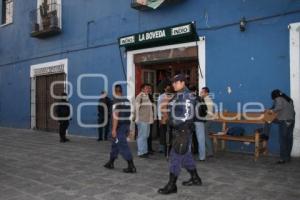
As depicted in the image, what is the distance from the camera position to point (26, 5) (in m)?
17.1

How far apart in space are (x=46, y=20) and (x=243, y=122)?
9.46 m

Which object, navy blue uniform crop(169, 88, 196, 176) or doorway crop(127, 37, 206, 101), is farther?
doorway crop(127, 37, 206, 101)

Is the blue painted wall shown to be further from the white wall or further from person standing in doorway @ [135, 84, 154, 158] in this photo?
person standing in doorway @ [135, 84, 154, 158]

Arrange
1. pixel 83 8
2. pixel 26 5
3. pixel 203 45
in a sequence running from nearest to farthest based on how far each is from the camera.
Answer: pixel 203 45 → pixel 83 8 → pixel 26 5

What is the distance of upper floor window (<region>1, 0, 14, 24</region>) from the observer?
1869cm

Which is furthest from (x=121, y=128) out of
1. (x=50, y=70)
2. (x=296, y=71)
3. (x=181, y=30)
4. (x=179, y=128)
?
(x=50, y=70)

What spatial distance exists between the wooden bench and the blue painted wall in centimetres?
42

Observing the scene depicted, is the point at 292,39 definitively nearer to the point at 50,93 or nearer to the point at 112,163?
the point at 112,163

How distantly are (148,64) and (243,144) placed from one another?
4180 millimetres

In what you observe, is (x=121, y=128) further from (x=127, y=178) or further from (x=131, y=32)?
(x=131, y=32)

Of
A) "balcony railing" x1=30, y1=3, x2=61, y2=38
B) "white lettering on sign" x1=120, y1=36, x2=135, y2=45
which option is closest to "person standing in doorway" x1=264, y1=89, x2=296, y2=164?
"white lettering on sign" x1=120, y1=36, x2=135, y2=45

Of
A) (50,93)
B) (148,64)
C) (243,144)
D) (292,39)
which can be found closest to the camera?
(292,39)

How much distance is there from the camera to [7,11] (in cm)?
1900

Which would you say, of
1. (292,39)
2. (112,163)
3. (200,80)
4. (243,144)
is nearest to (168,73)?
(200,80)
